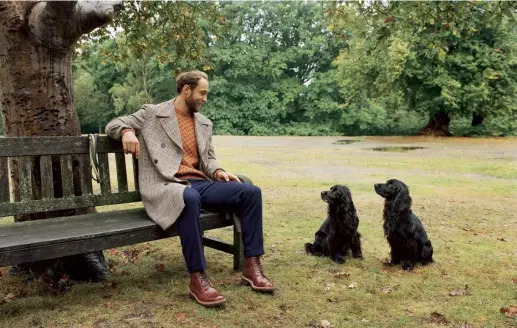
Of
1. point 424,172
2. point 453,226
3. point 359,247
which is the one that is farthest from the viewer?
point 424,172

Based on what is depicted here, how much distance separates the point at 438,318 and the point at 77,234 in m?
2.66

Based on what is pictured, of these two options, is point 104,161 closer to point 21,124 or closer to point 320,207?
point 21,124

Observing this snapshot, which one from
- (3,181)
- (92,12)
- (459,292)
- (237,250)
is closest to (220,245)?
(237,250)

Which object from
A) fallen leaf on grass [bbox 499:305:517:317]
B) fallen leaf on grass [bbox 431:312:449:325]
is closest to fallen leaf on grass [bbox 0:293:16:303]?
fallen leaf on grass [bbox 431:312:449:325]

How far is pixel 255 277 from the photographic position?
153 inches

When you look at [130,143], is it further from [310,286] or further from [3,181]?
[310,286]

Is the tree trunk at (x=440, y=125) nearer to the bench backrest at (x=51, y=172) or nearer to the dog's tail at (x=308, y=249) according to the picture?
the dog's tail at (x=308, y=249)

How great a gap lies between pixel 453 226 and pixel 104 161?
4657 millimetres

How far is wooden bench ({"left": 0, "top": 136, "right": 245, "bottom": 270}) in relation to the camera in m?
3.15

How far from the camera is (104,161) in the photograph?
163 inches

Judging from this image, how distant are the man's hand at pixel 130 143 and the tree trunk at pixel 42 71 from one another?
71cm

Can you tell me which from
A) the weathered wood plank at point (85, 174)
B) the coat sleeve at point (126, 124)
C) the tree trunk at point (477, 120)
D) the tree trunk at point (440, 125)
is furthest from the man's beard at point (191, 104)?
the tree trunk at point (477, 120)

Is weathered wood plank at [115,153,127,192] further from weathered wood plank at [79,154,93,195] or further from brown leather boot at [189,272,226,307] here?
brown leather boot at [189,272,226,307]

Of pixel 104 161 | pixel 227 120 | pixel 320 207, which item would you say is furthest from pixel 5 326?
pixel 227 120
